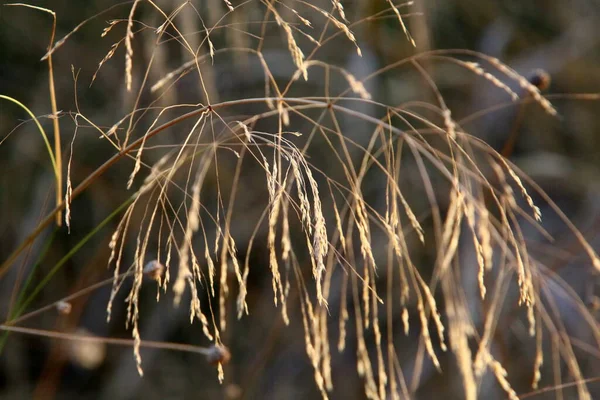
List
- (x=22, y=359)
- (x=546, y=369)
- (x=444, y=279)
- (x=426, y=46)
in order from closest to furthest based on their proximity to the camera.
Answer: (x=444, y=279), (x=426, y=46), (x=22, y=359), (x=546, y=369)

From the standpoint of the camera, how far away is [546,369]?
189 centimetres

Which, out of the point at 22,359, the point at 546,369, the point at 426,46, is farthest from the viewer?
the point at 546,369

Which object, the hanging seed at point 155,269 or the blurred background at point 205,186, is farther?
the blurred background at point 205,186

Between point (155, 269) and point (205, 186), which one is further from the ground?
point (155, 269)

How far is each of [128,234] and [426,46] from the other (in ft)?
2.69

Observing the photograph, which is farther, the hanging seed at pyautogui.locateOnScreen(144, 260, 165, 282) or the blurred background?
the blurred background

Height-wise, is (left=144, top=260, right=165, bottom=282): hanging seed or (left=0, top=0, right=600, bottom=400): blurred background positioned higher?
(left=144, top=260, right=165, bottom=282): hanging seed

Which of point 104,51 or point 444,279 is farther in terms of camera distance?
point 104,51

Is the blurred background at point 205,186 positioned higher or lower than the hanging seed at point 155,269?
lower

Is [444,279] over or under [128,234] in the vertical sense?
over

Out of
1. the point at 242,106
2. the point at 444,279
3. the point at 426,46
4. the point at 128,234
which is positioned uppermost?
the point at 444,279

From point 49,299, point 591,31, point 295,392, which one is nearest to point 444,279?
point 295,392

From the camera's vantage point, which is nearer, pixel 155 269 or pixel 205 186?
pixel 155 269

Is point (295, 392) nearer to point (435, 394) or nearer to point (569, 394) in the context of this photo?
point (435, 394)
